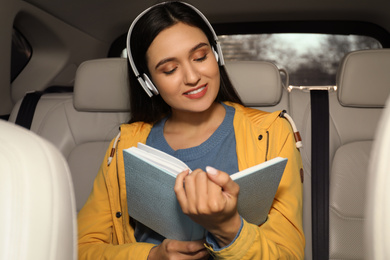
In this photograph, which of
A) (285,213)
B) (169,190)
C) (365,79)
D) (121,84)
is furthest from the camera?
(121,84)

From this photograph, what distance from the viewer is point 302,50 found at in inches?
99.0

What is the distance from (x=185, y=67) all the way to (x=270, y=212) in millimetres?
503

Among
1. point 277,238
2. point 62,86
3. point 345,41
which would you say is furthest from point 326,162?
point 62,86

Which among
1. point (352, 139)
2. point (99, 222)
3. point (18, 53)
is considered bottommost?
point (99, 222)

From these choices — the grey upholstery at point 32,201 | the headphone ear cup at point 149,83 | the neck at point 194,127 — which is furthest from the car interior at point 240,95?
the headphone ear cup at point 149,83

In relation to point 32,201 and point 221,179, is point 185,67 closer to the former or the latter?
point 221,179

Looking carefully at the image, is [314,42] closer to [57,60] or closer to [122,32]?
[122,32]

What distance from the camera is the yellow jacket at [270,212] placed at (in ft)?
3.99

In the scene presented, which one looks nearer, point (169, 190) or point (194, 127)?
point (169, 190)

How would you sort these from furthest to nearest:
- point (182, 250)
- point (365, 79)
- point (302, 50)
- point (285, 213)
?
point (302, 50)
point (365, 79)
point (285, 213)
point (182, 250)

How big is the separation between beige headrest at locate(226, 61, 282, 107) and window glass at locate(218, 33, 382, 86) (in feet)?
2.93

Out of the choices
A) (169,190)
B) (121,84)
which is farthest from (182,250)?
(121,84)

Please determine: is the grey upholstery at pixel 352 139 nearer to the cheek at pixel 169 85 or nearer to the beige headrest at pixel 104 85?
the cheek at pixel 169 85

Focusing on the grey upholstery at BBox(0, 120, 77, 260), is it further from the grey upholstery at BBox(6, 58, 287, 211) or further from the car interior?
the grey upholstery at BBox(6, 58, 287, 211)
